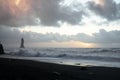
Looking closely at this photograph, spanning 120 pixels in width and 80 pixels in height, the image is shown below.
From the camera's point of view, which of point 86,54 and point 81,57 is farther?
point 86,54

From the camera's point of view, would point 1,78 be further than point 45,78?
No

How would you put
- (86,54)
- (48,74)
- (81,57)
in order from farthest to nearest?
(86,54) < (81,57) < (48,74)

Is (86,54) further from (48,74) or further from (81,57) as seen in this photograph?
(48,74)

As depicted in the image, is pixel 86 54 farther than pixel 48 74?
Yes

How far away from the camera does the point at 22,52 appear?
51.8 meters

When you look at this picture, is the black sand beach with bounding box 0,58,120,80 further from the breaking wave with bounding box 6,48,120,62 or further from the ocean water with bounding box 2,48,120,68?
the breaking wave with bounding box 6,48,120,62

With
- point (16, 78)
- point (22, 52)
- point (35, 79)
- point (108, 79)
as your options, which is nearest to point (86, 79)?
→ point (108, 79)

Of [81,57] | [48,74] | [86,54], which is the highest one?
[86,54]

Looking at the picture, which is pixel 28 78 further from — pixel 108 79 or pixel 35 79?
pixel 108 79

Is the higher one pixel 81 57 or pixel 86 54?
pixel 86 54

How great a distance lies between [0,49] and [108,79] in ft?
153

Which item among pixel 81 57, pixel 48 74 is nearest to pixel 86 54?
pixel 81 57

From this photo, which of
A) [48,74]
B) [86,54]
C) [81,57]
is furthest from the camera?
[86,54]

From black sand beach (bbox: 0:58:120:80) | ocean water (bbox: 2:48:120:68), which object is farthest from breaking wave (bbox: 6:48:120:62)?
black sand beach (bbox: 0:58:120:80)
